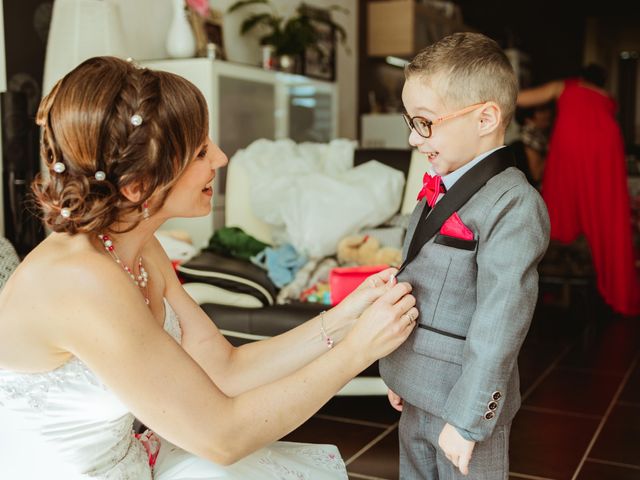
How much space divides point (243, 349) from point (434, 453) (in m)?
0.44

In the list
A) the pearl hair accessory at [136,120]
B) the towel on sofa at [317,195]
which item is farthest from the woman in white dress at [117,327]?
the towel on sofa at [317,195]

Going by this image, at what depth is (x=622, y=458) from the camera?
2504mm

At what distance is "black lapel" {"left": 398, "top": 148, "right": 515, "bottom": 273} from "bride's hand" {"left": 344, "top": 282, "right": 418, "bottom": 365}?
0.12 m

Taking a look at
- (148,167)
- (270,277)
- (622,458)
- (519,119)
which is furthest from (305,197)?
(519,119)

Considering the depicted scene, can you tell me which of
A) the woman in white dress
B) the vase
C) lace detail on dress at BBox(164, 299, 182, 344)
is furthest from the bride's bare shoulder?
the vase

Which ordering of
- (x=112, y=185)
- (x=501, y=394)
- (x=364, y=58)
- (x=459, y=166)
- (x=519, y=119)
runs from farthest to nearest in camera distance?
(x=364, y=58) < (x=519, y=119) < (x=459, y=166) < (x=501, y=394) < (x=112, y=185)

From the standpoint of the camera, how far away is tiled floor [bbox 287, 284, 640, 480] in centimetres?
243

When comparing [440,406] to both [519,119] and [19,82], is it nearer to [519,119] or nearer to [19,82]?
[19,82]

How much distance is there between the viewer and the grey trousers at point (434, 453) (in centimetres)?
136

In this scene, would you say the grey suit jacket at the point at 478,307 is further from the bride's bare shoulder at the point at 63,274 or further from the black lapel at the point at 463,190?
the bride's bare shoulder at the point at 63,274

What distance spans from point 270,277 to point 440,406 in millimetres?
1702

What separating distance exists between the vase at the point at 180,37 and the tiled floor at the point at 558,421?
1899mm

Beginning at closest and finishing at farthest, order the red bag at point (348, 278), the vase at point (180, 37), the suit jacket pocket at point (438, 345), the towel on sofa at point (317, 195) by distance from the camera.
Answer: the suit jacket pocket at point (438, 345) < the red bag at point (348, 278) < the towel on sofa at point (317, 195) < the vase at point (180, 37)

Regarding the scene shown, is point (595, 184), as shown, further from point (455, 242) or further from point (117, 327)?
point (117, 327)
